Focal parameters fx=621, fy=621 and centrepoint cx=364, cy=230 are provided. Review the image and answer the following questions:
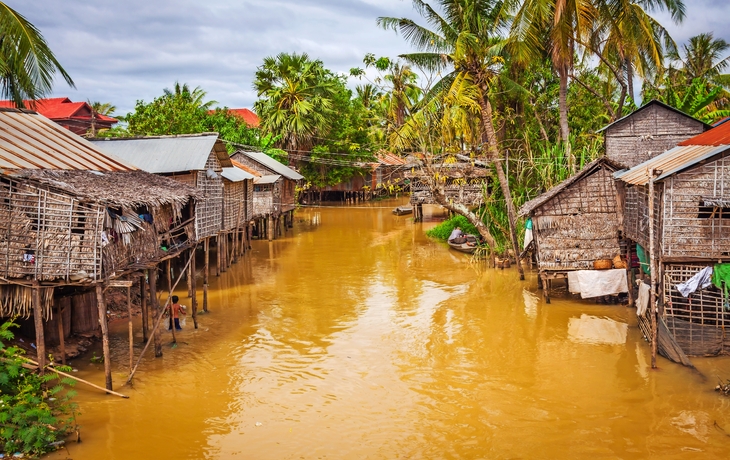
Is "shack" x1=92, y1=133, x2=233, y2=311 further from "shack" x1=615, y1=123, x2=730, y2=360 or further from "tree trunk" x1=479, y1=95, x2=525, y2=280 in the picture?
"shack" x1=615, y1=123, x2=730, y2=360

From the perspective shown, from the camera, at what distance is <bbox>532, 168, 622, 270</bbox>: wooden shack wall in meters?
15.5

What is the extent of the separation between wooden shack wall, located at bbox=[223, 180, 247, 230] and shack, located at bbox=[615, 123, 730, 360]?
44.3 ft

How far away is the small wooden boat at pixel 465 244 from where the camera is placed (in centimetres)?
2306

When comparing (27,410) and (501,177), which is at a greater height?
(501,177)

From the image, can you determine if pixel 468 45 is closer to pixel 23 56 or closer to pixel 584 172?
pixel 584 172

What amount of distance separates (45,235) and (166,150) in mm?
8606

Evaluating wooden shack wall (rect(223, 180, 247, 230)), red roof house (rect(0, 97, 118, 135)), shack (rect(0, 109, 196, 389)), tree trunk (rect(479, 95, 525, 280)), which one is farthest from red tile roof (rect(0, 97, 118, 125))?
shack (rect(0, 109, 196, 389))

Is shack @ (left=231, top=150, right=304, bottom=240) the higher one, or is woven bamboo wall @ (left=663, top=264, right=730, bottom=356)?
shack @ (left=231, top=150, right=304, bottom=240)

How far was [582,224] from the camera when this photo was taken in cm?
1563

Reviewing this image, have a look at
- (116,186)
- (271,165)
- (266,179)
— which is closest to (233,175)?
(266,179)

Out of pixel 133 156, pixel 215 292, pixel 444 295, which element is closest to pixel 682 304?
pixel 444 295

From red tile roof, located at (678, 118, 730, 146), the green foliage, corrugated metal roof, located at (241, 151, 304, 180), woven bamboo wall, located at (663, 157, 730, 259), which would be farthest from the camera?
corrugated metal roof, located at (241, 151, 304, 180)

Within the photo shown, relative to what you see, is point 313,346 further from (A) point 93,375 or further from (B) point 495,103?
(B) point 495,103

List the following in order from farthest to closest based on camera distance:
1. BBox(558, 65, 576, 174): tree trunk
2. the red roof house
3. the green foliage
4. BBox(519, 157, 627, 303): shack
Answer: the red roof house
BBox(558, 65, 576, 174): tree trunk
BBox(519, 157, 627, 303): shack
the green foliage
